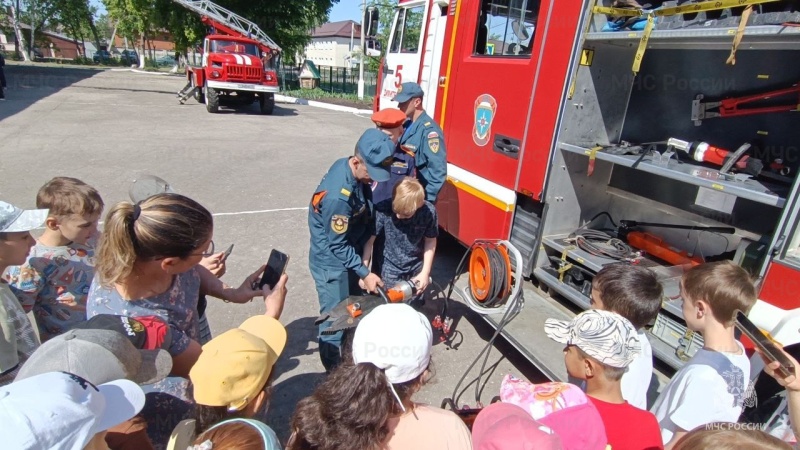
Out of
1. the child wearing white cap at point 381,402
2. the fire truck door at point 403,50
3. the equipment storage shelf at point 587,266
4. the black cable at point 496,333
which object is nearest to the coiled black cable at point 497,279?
the black cable at point 496,333

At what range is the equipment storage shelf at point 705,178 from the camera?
2248mm

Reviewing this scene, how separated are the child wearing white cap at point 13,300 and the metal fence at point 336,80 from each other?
24464 mm

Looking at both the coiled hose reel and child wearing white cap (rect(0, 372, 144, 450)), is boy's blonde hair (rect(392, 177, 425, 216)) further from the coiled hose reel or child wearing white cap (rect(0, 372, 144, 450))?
child wearing white cap (rect(0, 372, 144, 450))

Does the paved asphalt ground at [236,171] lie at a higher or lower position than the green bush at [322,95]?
lower

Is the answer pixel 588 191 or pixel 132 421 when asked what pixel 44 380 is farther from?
pixel 588 191

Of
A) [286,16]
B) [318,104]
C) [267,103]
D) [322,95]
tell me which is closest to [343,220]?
[267,103]

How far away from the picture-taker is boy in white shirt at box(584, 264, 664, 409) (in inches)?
76.4

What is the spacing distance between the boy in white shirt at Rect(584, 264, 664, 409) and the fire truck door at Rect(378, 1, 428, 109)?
3539mm

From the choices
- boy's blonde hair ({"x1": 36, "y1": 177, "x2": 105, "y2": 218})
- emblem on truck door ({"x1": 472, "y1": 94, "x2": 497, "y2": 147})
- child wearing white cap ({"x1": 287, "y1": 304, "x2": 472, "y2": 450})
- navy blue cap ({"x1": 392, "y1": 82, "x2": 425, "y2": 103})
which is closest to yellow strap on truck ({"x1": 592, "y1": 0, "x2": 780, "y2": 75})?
emblem on truck door ({"x1": 472, "y1": 94, "x2": 497, "y2": 147})

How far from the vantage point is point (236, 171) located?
8.14m

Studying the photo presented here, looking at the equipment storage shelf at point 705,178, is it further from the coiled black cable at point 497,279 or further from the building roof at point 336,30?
the building roof at point 336,30

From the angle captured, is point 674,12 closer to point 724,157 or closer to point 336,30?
point 724,157

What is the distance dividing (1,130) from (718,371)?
43.6 ft

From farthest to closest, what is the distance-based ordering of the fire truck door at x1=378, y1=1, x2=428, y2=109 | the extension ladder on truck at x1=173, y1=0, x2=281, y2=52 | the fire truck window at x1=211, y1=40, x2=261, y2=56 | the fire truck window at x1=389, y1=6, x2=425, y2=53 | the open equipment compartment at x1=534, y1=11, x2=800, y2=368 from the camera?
the extension ladder on truck at x1=173, y1=0, x2=281, y2=52
the fire truck window at x1=211, y1=40, x2=261, y2=56
the fire truck window at x1=389, y1=6, x2=425, y2=53
the fire truck door at x1=378, y1=1, x2=428, y2=109
the open equipment compartment at x1=534, y1=11, x2=800, y2=368
